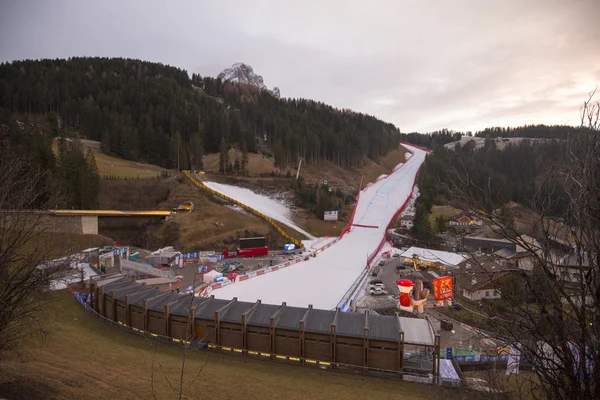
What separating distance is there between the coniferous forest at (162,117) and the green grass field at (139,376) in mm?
57543

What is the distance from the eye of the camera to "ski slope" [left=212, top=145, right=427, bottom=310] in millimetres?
25163

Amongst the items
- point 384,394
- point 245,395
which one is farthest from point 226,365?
point 384,394

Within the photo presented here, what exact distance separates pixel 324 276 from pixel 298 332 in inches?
617

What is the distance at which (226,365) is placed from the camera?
1471cm

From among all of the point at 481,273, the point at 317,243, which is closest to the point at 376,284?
the point at 317,243

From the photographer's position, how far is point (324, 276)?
102 ft

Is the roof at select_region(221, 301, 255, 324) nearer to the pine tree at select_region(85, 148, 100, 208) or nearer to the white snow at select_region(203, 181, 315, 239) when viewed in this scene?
the white snow at select_region(203, 181, 315, 239)

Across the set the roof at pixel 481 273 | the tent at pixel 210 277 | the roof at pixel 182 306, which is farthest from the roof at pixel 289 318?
the tent at pixel 210 277

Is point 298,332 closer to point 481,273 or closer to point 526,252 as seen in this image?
point 526,252

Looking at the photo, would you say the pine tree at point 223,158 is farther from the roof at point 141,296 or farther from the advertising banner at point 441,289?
the advertising banner at point 441,289

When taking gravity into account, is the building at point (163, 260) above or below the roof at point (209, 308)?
below

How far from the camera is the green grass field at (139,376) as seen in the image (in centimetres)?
953

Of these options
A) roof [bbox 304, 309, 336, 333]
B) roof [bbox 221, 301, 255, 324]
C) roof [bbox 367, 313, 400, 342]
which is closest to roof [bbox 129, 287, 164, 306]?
roof [bbox 221, 301, 255, 324]

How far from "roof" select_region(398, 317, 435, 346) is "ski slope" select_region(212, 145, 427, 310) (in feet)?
27.2
